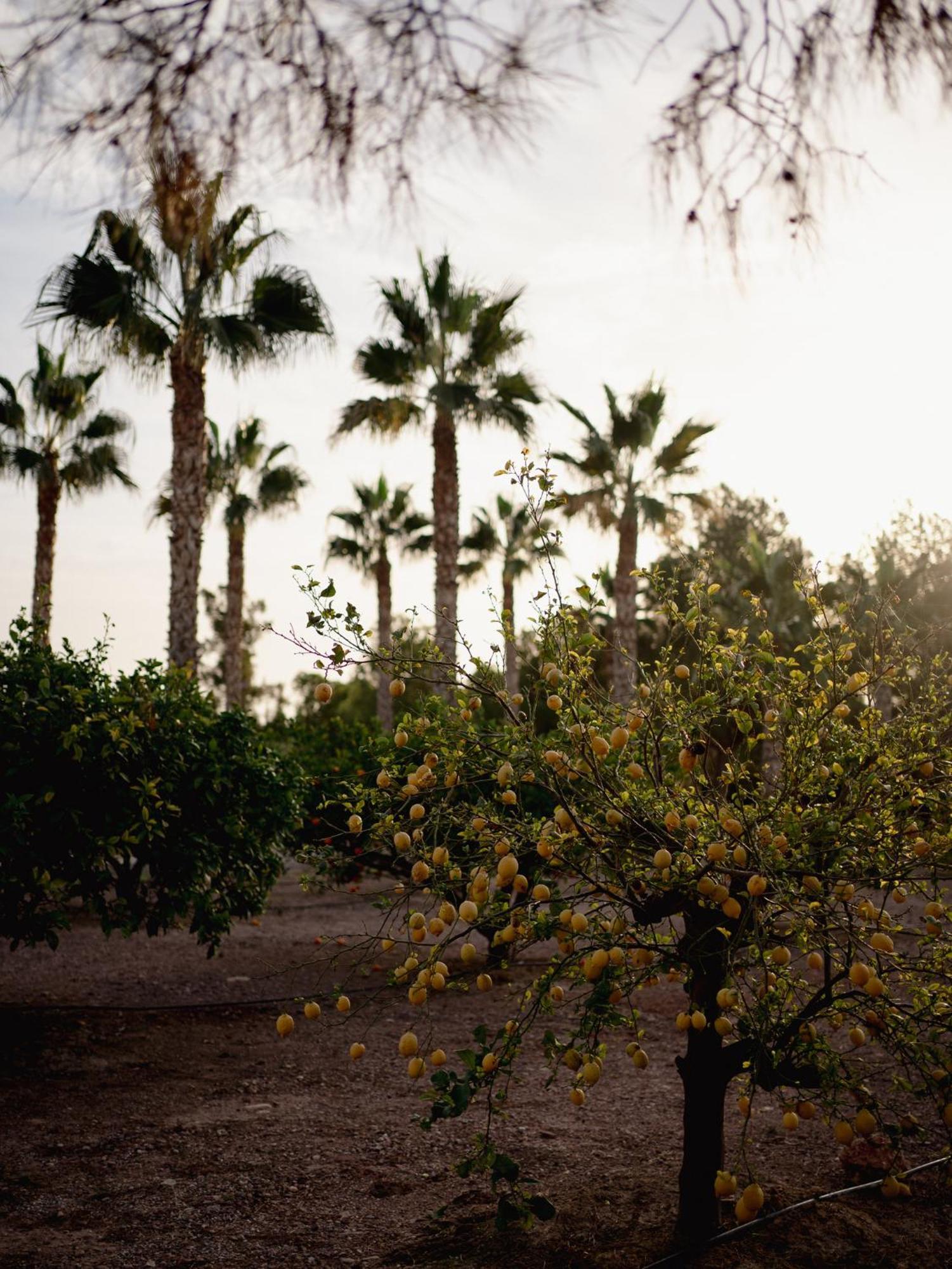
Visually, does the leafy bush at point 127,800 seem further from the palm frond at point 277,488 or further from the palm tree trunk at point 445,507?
the palm frond at point 277,488

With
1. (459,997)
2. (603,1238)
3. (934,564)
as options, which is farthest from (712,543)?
(603,1238)

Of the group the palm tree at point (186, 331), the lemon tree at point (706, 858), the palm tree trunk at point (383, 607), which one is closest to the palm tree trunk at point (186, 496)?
the palm tree at point (186, 331)

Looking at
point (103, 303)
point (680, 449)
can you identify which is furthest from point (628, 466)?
point (103, 303)

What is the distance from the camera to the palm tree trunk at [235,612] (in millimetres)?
21969

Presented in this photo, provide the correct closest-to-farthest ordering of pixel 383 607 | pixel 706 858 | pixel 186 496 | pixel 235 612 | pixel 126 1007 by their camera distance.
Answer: pixel 706 858 < pixel 126 1007 < pixel 186 496 < pixel 235 612 < pixel 383 607

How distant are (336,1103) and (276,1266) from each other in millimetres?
2149

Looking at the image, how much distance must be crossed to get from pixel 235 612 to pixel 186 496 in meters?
9.38

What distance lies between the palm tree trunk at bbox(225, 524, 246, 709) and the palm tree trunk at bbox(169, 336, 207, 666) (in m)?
8.54

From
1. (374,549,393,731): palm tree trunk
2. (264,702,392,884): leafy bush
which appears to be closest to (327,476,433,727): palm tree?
(374,549,393,731): palm tree trunk

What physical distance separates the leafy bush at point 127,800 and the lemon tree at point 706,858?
3.22 metres

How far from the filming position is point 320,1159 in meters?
4.93

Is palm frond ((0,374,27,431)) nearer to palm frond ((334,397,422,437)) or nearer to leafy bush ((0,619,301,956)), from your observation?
palm frond ((334,397,422,437))

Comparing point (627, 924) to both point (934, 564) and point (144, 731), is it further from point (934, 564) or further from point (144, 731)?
point (934, 564)

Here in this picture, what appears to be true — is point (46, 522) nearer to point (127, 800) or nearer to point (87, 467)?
point (87, 467)
